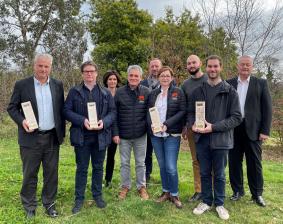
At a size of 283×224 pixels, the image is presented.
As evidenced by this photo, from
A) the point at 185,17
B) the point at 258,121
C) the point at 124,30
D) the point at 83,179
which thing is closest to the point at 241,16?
the point at 185,17

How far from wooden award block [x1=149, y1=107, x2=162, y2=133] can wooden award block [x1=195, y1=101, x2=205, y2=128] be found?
0.56 m

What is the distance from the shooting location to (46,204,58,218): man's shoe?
511 cm

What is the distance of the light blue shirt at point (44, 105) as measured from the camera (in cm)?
489

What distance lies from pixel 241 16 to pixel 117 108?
42.3ft

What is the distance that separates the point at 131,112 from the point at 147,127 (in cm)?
34

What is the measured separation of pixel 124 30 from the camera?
22.7 meters

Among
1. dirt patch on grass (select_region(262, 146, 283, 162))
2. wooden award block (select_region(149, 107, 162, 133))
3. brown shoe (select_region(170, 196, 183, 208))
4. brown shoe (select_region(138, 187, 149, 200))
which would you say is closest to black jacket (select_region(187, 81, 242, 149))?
wooden award block (select_region(149, 107, 162, 133))

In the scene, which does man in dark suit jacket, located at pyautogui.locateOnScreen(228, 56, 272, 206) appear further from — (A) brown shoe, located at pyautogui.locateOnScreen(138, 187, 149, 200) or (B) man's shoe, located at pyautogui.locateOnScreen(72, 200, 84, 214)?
(B) man's shoe, located at pyautogui.locateOnScreen(72, 200, 84, 214)

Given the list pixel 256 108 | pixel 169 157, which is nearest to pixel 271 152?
pixel 256 108

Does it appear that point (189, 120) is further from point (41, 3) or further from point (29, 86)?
point (41, 3)

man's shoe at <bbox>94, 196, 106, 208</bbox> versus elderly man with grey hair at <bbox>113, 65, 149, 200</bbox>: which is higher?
elderly man with grey hair at <bbox>113, 65, 149, 200</bbox>

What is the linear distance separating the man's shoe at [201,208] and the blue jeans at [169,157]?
0.41 m

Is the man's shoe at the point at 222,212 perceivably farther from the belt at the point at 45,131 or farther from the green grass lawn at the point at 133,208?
the belt at the point at 45,131

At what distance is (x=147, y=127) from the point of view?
5621mm
